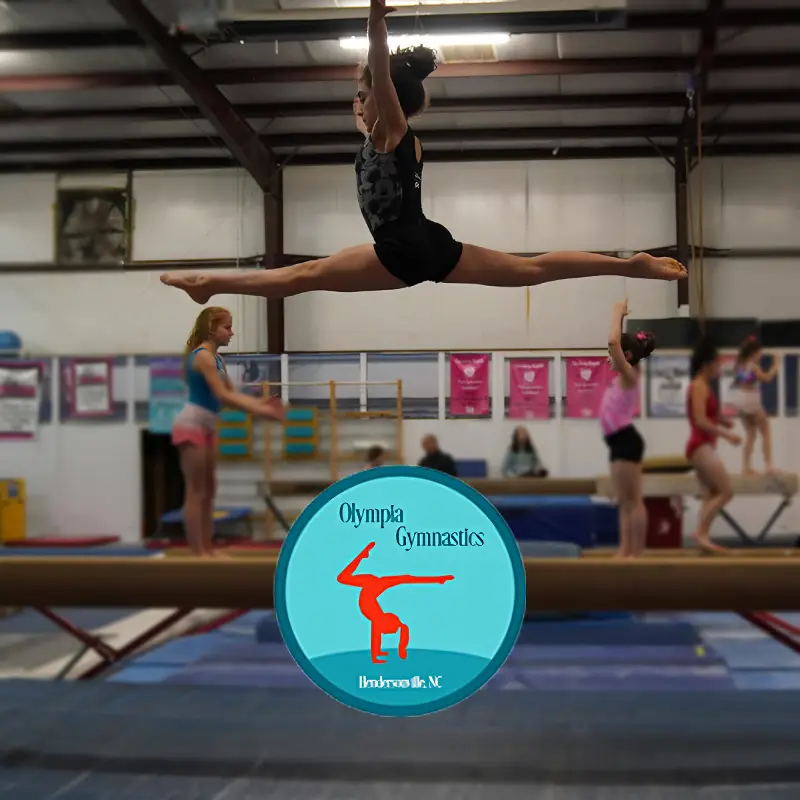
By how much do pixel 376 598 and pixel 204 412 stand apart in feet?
2.10

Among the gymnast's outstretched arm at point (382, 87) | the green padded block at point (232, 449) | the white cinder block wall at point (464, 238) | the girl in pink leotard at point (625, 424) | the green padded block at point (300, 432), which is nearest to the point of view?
the gymnast's outstretched arm at point (382, 87)

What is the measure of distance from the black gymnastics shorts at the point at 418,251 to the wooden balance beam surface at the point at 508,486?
597 millimetres

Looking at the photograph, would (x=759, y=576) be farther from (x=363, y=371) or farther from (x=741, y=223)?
(x=363, y=371)

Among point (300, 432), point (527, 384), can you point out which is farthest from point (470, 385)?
point (300, 432)

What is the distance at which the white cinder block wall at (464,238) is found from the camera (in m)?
1.72

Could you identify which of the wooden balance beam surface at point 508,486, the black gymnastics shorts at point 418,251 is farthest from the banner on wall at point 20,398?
the black gymnastics shorts at point 418,251

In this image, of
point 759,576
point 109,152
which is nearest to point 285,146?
point 109,152

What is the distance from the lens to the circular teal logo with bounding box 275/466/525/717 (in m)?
1.64

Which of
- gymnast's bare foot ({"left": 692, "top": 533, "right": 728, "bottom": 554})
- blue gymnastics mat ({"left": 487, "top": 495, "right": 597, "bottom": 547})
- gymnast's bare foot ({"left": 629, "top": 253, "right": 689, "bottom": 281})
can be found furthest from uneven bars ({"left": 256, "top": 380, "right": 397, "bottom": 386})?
blue gymnastics mat ({"left": 487, "top": 495, "right": 597, "bottom": 547})

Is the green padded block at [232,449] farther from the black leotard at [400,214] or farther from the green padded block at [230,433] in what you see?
the black leotard at [400,214]

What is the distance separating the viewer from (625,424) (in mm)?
2047

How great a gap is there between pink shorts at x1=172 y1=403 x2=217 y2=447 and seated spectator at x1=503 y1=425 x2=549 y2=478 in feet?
2.38

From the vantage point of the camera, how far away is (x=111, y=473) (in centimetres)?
206

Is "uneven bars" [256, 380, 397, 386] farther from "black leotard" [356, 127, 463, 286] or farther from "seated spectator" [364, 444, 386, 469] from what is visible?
"black leotard" [356, 127, 463, 286]
